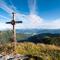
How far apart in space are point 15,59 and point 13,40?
3.65 metres

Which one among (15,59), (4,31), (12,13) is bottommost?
(15,59)

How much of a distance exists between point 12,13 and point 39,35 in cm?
1310

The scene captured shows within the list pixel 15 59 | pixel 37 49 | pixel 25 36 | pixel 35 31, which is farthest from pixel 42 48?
pixel 35 31

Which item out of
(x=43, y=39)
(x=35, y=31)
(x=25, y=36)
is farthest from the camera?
(x=35, y=31)

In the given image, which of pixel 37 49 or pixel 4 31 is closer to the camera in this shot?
pixel 37 49

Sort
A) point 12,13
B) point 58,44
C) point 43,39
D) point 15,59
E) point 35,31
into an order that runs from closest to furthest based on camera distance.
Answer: point 15,59, point 12,13, point 58,44, point 43,39, point 35,31

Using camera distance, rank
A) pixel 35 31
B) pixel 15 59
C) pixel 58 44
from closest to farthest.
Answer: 1. pixel 15 59
2. pixel 58 44
3. pixel 35 31

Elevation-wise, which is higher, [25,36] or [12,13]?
[12,13]

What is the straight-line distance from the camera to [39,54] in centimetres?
2333

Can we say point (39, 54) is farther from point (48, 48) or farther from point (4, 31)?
point (4, 31)

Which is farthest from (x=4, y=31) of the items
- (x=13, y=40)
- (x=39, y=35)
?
(x=39, y=35)

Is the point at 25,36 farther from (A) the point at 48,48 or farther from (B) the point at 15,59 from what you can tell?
(B) the point at 15,59

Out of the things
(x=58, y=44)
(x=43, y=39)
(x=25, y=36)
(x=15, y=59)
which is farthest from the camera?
(x=25, y=36)

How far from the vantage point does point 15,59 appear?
22406mm
